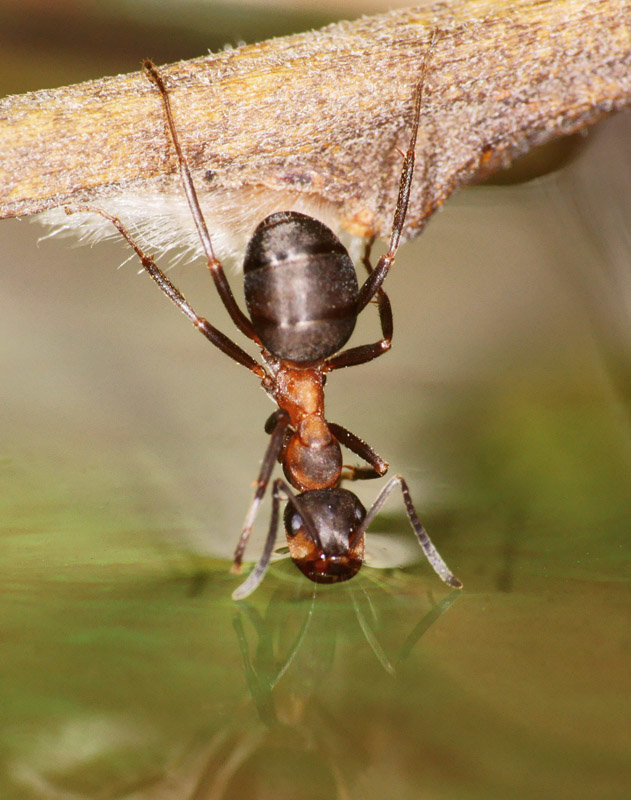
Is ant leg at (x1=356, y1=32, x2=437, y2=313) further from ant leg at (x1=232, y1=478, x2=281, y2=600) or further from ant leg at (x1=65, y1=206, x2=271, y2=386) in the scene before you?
ant leg at (x1=232, y1=478, x2=281, y2=600)

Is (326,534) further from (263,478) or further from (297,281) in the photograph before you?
(297,281)

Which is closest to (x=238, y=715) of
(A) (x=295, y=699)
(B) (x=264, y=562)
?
(A) (x=295, y=699)

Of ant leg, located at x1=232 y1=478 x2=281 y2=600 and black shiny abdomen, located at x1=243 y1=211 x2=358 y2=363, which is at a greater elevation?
black shiny abdomen, located at x1=243 y1=211 x2=358 y2=363

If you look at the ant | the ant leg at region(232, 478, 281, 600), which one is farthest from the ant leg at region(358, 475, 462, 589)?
the ant leg at region(232, 478, 281, 600)

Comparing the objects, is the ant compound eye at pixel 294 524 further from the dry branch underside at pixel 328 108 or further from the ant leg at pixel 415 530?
the dry branch underside at pixel 328 108

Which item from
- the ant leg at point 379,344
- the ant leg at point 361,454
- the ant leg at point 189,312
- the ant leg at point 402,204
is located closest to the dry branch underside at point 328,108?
the ant leg at point 402,204
